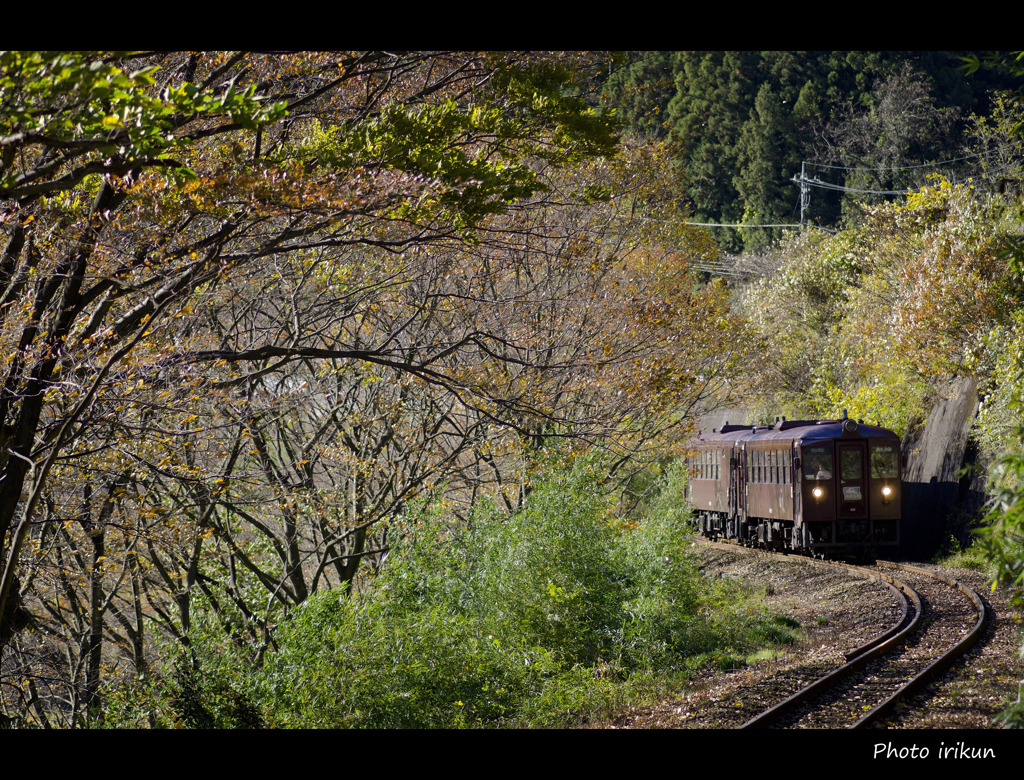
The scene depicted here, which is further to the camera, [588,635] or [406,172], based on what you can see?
[588,635]

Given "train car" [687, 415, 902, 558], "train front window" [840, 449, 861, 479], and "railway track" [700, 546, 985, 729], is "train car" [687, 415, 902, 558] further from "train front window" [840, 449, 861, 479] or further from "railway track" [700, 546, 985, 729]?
"railway track" [700, 546, 985, 729]

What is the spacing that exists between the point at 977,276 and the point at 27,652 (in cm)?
1688

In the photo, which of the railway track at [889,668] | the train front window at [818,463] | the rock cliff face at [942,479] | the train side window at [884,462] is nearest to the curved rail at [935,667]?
the railway track at [889,668]

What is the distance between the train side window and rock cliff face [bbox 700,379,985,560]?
2354 millimetres

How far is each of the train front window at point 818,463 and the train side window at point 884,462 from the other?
2.97 feet

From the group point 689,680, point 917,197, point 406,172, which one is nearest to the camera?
point 406,172

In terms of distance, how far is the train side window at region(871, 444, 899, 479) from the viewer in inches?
674

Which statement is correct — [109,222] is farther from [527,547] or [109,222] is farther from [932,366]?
[932,366]

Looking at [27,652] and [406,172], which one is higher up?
[406,172]

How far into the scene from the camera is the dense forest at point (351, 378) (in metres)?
6.50

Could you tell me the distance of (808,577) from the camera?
15.9 meters

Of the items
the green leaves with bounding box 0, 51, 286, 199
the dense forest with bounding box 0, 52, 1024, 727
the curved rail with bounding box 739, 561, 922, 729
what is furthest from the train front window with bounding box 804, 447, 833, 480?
the green leaves with bounding box 0, 51, 286, 199

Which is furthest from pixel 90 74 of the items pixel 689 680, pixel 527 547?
pixel 689 680

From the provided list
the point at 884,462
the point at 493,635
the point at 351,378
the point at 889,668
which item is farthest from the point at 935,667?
the point at 884,462
